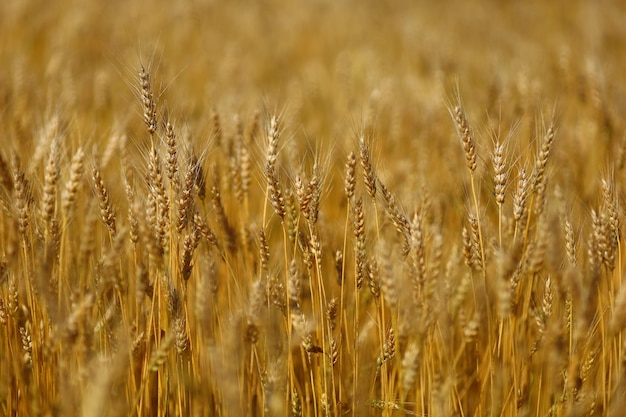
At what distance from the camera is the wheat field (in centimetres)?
135

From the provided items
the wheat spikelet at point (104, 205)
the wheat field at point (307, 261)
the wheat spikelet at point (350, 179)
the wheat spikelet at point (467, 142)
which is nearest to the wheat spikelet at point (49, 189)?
the wheat field at point (307, 261)

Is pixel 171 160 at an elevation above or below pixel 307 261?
above

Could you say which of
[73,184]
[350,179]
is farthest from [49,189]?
[350,179]

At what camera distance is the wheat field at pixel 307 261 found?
4.43 ft

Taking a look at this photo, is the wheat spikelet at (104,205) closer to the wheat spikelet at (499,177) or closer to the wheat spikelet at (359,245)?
the wheat spikelet at (359,245)

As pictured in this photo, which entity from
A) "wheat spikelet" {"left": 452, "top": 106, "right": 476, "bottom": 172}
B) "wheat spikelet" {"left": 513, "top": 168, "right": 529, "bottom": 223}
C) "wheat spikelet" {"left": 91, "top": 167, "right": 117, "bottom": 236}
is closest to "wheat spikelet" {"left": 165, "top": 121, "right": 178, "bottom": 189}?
"wheat spikelet" {"left": 91, "top": 167, "right": 117, "bottom": 236}

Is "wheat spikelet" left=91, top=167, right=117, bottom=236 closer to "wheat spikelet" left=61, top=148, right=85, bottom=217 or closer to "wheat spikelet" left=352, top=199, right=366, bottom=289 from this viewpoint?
"wheat spikelet" left=61, top=148, right=85, bottom=217

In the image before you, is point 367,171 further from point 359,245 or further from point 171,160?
point 171,160

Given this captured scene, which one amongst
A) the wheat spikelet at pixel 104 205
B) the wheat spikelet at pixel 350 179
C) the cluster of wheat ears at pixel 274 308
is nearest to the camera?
the cluster of wheat ears at pixel 274 308

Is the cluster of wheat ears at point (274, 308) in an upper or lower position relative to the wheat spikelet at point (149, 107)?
lower

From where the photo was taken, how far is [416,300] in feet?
4.49

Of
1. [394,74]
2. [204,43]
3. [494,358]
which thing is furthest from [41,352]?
[204,43]

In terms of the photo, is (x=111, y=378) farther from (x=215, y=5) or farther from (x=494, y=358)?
(x=215, y=5)

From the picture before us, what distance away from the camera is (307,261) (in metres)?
1.53
